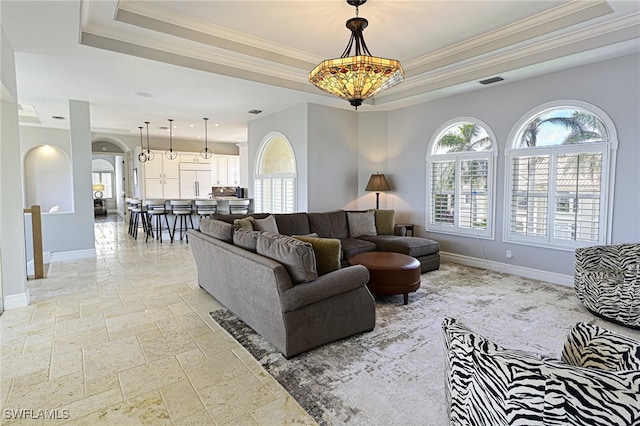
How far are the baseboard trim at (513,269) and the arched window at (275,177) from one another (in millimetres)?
3273

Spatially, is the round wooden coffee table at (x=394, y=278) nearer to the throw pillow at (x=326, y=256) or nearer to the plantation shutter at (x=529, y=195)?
the throw pillow at (x=326, y=256)

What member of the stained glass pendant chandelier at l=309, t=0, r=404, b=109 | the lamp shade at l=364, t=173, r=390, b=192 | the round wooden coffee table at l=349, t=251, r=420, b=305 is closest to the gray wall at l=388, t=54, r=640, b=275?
the lamp shade at l=364, t=173, r=390, b=192

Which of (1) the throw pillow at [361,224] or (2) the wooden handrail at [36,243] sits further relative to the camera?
(1) the throw pillow at [361,224]

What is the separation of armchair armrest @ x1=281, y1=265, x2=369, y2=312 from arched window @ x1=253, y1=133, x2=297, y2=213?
4093mm

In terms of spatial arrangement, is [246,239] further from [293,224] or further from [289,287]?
[293,224]

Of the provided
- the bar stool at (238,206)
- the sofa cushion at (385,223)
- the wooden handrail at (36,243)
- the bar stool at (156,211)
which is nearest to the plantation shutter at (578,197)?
the sofa cushion at (385,223)

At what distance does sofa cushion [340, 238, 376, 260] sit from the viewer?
4914mm

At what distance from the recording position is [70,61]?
423 cm

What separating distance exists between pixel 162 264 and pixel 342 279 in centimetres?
411

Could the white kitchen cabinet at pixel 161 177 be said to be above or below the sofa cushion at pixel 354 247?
above

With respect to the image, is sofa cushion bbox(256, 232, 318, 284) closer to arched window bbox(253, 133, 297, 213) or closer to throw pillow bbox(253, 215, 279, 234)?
throw pillow bbox(253, 215, 279, 234)

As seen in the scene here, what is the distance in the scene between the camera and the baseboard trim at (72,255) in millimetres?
6004

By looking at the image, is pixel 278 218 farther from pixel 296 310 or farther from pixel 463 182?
pixel 463 182

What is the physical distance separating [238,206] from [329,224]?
3489 millimetres
